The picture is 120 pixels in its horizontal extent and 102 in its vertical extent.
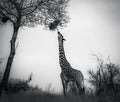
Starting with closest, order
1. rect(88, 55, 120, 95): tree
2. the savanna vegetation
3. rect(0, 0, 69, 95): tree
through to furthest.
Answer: the savanna vegetation < rect(88, 55, 120, 95): tree < rect(0, 0, 69, 95): tree

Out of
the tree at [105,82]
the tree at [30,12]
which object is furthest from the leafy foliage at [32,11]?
the tree at [105,82]

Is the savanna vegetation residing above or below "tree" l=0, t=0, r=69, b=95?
below

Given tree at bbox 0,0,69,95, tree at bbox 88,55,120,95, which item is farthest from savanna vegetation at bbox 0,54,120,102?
tree at bbox 0,0,69,95

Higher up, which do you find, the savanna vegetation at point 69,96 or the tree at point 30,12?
the tree at point 30,12

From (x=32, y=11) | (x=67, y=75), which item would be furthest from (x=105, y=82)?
(x=32, y=11)

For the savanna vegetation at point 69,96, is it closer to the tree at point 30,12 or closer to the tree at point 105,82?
the tree at point 105,82

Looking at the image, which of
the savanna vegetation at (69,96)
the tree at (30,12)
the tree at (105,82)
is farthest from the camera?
the tree at (30,12)

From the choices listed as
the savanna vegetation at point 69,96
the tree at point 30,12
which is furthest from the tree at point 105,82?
the tree at point 30,12

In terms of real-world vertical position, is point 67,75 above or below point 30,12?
below

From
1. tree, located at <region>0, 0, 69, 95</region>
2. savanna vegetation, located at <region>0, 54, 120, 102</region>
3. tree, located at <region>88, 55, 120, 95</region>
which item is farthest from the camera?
tree, located at <region>0, 0, 69, 95</region>

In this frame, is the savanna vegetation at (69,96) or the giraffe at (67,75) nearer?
the savanna vegetation at (69,96)

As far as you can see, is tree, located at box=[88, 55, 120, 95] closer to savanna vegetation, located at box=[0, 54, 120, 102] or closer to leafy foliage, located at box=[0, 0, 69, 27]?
savanna vegetation, located at box=[0, 54, 120, 102]

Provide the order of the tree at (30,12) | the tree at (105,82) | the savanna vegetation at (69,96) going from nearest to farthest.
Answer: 1. the savanna vegetation at (69,96)
2. the tree at (105,82)
3. the tree at (30,12)

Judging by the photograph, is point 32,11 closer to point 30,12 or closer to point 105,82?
point 30,12
